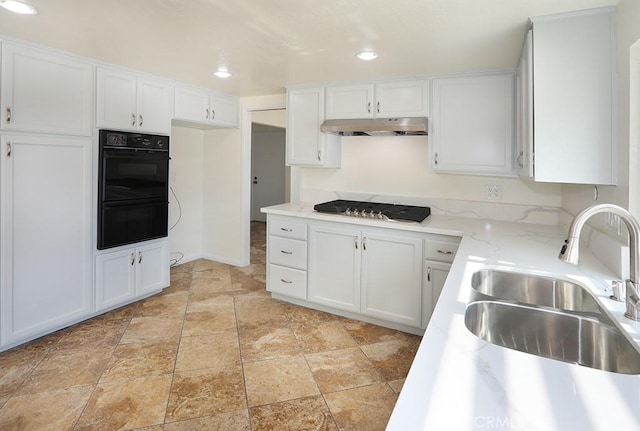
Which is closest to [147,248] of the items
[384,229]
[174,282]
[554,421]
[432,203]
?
[174,282]

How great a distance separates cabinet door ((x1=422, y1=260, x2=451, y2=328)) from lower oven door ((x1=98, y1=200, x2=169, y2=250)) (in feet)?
8.10

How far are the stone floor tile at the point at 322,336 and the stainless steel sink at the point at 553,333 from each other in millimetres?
1501

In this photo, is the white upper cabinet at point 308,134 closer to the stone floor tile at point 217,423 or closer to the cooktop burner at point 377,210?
the cooktop burner at point 377,210

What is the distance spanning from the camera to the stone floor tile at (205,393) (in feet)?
6.29

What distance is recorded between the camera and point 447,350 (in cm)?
87

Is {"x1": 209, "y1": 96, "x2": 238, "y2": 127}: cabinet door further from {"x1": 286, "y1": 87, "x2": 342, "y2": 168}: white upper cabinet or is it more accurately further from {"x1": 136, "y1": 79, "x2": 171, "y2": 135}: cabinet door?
{"x1": 286, "y1": 87, "x2": 342, "y2": 168}: white upper cabinet

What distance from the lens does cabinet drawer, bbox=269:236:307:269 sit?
325 cm

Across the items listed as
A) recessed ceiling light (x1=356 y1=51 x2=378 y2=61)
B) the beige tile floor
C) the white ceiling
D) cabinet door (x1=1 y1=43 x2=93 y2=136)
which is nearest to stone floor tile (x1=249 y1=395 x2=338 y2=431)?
the beige tile floor

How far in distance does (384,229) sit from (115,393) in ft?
6.72

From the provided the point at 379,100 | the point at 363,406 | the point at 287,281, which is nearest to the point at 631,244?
the point at 363,406

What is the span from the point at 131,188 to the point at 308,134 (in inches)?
65.4

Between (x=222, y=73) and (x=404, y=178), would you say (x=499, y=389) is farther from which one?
(x=222, y=73)

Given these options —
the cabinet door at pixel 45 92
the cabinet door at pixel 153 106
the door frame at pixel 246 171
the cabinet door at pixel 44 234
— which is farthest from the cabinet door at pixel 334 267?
the cabinet door at pixel 45 92

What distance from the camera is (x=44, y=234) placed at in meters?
2.64
